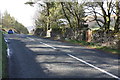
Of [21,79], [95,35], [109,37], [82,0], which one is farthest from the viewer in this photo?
[82,0]

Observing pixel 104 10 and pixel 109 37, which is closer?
pixel 109 37

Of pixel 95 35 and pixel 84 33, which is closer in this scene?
pixel 95 35

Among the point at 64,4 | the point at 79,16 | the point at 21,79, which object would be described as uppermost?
the point at 64,4

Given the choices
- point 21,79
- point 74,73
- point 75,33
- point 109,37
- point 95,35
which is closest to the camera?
point 21,79

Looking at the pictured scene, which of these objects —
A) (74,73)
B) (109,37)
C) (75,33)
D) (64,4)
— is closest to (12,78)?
(74,73)

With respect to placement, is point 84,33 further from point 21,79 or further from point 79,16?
point 21,79

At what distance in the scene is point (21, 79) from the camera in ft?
22.0

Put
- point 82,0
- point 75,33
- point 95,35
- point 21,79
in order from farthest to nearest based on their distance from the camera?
A: point 75,33
point 82,0
point 95,35
point 21,79

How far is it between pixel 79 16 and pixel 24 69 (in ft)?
74.4

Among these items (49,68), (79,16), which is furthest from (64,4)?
(49,68)

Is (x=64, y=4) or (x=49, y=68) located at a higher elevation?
(x=64, y=4)

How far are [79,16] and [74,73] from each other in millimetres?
22977

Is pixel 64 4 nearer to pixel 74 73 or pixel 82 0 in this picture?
pixel 82 0

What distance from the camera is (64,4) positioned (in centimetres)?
3048
